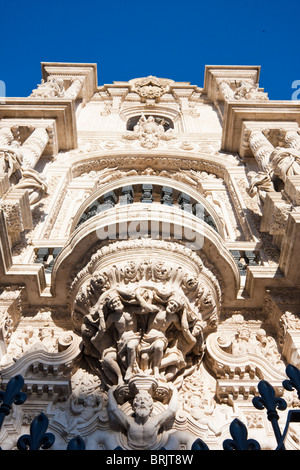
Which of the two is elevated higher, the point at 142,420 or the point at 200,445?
the point at 200,445

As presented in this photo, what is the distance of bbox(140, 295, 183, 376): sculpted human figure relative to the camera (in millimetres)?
5746

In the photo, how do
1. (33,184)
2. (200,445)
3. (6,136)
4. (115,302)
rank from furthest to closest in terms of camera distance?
(6,136), (33,184), (115,302), (200,445)

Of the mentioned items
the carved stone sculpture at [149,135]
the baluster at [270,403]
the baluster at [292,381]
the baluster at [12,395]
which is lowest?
the carved stone sculpture at [149,135]

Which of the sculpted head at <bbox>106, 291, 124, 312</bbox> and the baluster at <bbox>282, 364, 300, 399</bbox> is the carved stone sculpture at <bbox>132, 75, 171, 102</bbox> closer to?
the sculpted head at <bbox>106, 291, 124, 312</bbox>

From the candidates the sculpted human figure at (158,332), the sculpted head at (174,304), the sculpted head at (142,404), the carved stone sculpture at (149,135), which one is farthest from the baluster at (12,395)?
the carved stone sculpture at (149,135)

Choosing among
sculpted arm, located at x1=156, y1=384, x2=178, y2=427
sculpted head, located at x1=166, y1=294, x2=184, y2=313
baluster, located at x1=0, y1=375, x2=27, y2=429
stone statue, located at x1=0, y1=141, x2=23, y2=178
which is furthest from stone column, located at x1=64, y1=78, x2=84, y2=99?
baluster, located at x1=0, y1=375, x2=27, y2=429

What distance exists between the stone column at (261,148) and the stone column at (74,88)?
6.93m

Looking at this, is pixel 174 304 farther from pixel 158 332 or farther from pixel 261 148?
pixel 261 148

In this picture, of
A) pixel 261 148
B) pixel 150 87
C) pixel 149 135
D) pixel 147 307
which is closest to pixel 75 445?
pixel 147 307

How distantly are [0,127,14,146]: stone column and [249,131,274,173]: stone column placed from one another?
6016mm

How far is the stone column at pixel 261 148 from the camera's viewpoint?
10470 mm

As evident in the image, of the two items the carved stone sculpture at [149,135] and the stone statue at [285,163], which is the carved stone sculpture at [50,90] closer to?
the carved stone sculpture at [149,135]

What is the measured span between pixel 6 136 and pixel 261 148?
6307 mm

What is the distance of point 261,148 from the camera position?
11195 millimetres
